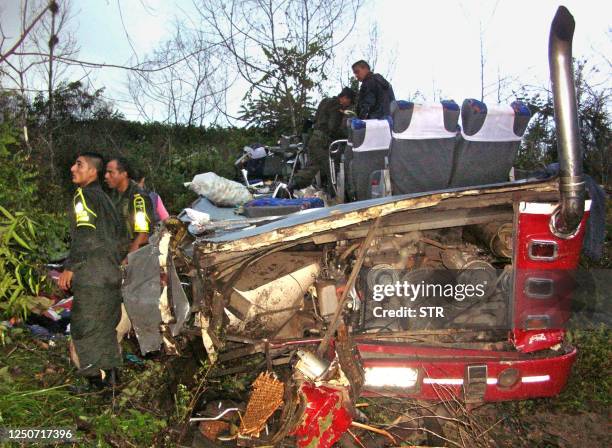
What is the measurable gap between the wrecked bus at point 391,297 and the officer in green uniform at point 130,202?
0.77 metres

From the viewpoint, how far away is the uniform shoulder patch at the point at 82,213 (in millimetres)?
3398

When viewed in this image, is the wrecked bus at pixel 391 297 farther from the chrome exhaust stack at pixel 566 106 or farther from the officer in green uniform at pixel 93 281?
the officer in green uniform at pixel 93 281

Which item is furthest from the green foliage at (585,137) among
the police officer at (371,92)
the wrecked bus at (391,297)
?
the wrecked bus at (391,297)

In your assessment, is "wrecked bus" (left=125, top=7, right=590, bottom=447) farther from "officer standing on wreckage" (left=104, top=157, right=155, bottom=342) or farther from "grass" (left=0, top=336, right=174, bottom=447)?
"officer standing on wreckage" (left=104, top=157, right=155, bottom=342)

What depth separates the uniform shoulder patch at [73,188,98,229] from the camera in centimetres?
340

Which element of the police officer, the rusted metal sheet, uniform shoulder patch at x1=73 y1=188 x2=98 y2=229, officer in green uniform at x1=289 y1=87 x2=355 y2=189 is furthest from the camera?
officer in green uniform at x1=289 y1=87 x2=355 y2=189

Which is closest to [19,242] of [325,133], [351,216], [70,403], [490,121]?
[70,403]

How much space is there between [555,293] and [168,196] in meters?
8.36

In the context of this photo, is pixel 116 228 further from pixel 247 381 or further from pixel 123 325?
pixel 247 381

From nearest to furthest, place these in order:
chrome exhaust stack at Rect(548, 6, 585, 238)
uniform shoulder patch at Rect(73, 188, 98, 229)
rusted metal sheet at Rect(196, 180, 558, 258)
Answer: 1. chrome exhaust stack at Rect(548, 6, 585, 238)
2. rusted metal sheet at Rect(196, 180, 558, 258)
3. uniform shoulder patch at Rect(73, 188, 98, 229)

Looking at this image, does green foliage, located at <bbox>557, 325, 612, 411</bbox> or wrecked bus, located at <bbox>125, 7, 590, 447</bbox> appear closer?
wrecked bus, located at <bbox>125, 7, 590, 447</bbox>

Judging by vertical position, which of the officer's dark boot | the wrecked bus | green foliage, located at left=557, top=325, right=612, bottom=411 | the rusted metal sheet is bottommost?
green foliage, located at left=557, top=325, right=612, bottom=411

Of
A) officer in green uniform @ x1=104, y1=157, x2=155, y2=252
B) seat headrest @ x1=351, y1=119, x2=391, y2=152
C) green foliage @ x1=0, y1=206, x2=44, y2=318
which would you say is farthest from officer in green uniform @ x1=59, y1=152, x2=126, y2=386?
seat headrest @ x1=351, y1=119, x2=391, y2=152

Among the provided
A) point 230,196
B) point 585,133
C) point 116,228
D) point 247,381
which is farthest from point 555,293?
point 585,133
